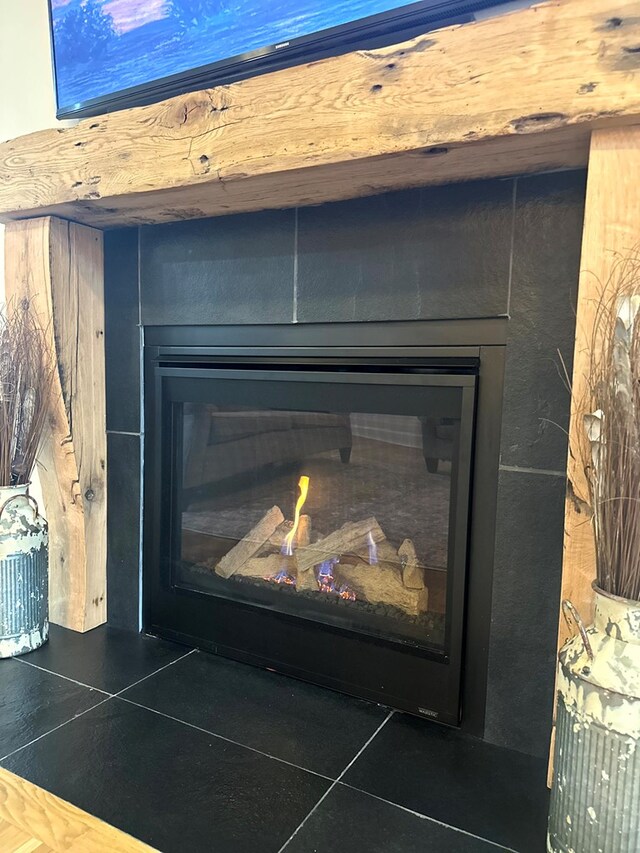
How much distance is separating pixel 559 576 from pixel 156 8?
1597mm

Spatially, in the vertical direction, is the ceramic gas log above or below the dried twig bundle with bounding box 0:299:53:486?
below

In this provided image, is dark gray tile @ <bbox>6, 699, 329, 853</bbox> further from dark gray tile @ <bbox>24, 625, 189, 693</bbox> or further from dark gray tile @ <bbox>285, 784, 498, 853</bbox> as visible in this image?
dark gray tile @ <bbox>24, 625, 189, 693</bbox>

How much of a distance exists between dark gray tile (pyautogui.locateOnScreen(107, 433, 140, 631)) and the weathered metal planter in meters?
1.27

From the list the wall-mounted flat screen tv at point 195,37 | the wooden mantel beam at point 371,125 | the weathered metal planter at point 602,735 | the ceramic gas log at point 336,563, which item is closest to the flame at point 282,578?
the ceramic gas log at point 336,563

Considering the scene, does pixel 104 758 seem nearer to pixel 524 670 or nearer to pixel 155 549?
pixel 155 549

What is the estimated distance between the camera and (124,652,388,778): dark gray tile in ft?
4.27

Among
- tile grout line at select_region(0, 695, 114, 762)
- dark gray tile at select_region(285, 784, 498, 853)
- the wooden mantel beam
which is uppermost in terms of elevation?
the wooden mantel beam

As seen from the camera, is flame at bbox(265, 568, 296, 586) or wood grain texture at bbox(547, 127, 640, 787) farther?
flame at bbox(265, 568, 296, 586)

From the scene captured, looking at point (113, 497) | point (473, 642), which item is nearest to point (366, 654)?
point (473, 642)

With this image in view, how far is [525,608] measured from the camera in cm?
128

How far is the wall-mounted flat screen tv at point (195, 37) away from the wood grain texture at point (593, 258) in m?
0.40

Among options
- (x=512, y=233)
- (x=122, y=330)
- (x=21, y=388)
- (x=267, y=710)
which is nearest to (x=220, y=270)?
(x=122, y=330)

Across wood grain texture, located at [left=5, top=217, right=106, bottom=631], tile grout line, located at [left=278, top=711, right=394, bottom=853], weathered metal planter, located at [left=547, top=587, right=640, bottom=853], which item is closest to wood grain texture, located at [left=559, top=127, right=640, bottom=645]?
weathered metal planter, located at [left=547, top=587, right=640, bottom=853]

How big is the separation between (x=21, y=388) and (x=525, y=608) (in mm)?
1383
